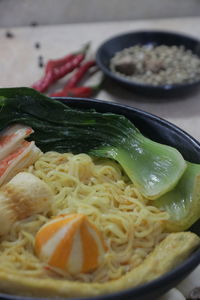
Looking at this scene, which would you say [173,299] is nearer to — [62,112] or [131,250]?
[131,250]

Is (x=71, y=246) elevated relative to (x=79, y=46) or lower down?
elevated

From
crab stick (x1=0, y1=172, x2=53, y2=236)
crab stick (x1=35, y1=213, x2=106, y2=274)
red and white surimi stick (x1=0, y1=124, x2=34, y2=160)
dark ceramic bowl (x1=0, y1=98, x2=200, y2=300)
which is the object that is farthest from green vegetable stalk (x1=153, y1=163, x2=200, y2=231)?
red and white surimi stick (x1=0, y1=124, x2=34, y2=160)

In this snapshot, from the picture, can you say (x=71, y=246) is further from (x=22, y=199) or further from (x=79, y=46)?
(x=79, y=46)

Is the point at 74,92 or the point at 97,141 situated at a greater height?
the point at 97,141

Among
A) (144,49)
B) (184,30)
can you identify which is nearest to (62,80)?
(144,49)

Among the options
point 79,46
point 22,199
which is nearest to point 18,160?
point 22,199
